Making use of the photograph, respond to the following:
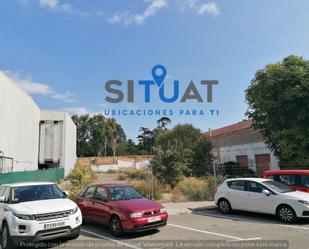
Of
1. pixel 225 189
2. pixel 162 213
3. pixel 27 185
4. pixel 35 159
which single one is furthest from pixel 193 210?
pixel 35 159

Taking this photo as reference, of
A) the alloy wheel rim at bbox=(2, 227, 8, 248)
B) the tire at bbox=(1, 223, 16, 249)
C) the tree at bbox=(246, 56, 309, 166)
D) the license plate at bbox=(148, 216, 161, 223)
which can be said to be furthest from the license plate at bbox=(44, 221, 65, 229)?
the tree at bbox=(246, 56, 309, 166)

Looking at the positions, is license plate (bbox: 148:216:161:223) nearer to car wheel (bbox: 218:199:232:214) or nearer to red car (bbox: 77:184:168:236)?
red car (bbox: 77:184:168:236)

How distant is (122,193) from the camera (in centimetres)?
950

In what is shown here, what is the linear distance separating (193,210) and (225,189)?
5.46 feet

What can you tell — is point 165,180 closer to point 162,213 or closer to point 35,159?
point 162,213

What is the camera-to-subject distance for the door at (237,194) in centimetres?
1148

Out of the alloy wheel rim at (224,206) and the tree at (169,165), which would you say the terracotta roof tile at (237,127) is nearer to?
the tree at (169,165)

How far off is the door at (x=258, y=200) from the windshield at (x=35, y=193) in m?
6.53

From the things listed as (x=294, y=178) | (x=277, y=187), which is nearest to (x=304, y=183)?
(x=294, y=178)

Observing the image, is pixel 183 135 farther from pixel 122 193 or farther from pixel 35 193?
pixel 35 193

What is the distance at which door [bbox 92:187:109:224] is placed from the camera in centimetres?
897

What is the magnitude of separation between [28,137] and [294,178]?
83.3 ft

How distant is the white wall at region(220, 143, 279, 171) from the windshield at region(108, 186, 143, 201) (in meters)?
19.6

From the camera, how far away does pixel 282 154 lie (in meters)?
20.0
